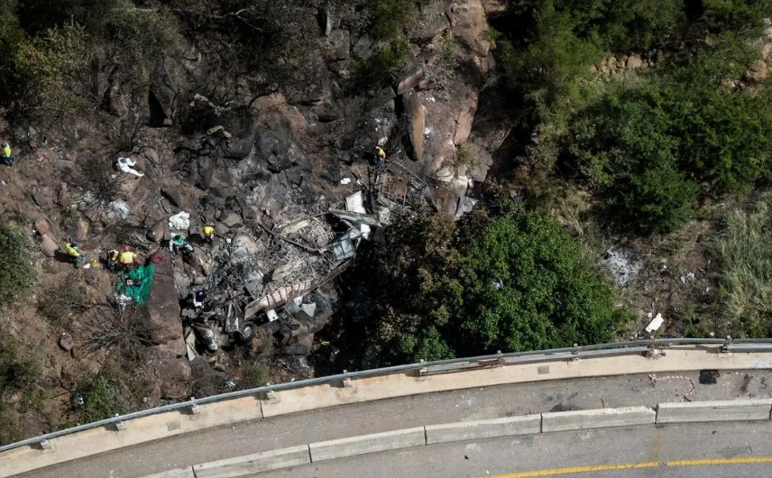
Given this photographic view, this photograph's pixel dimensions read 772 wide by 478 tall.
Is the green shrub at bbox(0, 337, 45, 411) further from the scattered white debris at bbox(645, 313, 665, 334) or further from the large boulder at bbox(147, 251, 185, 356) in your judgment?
the scattered white debris at bbox(645, 313, 665, 334)

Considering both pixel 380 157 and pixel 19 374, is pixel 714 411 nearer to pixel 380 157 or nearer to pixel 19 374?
pixel 380 157

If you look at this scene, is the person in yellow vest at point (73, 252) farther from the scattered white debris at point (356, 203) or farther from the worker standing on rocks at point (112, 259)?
the scattered white debris at point (356, 203)

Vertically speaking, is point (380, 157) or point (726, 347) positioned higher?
point (726, 347)

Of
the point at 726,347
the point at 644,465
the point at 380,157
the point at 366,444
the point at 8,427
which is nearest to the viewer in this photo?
the point at 366,444

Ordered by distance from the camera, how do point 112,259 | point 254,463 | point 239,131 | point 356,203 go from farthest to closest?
point 356,203, point 239,131, point 112,259, point 254,463

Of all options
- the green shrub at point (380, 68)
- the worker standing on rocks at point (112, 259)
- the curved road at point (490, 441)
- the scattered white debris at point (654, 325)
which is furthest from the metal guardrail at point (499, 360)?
the green shrub at point (380, 68)

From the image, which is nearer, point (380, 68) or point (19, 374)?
point (19, 374)

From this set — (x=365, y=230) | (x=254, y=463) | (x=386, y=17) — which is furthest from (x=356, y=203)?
(x=254, y=463)

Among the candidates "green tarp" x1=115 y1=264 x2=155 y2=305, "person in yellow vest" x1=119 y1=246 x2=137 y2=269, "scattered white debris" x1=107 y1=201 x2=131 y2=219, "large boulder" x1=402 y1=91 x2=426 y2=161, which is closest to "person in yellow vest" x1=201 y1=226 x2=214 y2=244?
"green tarp" x1=115 y1=264 x2=155 y2=305

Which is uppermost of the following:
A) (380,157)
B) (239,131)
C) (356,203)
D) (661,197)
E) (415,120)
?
(661,197)
